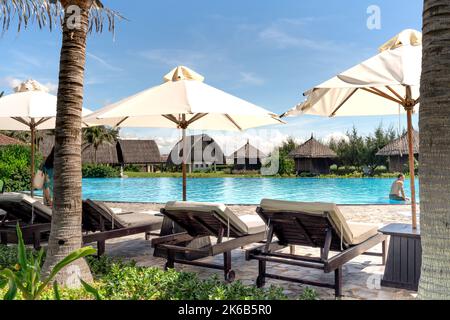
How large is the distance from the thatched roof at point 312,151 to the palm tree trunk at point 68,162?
99.5 feet

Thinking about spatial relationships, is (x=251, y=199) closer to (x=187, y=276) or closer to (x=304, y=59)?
(x=304, y=59)

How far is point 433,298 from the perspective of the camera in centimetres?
233

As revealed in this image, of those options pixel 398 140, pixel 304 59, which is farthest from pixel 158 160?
pixel 304 59

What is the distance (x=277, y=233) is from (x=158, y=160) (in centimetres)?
4227

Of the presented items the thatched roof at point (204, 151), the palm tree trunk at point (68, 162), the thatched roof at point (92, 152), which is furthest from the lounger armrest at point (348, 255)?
the thatched roof at point (92, 152)

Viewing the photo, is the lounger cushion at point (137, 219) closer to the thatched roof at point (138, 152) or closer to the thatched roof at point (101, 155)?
the thatched roof at point (101, 155)

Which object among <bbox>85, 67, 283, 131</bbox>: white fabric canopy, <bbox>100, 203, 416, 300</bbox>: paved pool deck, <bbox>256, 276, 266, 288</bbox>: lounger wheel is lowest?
<bbox>100, 203, 416, 300</bbox>: paved pool deck

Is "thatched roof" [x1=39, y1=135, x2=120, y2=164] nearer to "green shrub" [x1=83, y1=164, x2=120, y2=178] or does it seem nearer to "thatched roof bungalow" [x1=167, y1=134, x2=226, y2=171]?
"green shrub" [x1=83, y1=164, x2=120, y2=178]

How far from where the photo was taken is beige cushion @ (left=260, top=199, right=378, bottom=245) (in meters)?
3.94

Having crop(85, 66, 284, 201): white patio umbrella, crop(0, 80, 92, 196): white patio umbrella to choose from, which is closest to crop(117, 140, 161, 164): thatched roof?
crop(0, 80, 92, 196): white patio umbrella

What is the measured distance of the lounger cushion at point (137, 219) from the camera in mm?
5734

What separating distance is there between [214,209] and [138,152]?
42.3 meters

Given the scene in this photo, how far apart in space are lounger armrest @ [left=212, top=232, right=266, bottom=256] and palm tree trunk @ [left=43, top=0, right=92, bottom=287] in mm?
1316

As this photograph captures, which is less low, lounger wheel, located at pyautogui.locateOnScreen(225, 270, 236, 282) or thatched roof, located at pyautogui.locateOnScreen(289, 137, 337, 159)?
thatched roof, located at pyautogui.locateOnScreen(289, 137, 337, 159)
